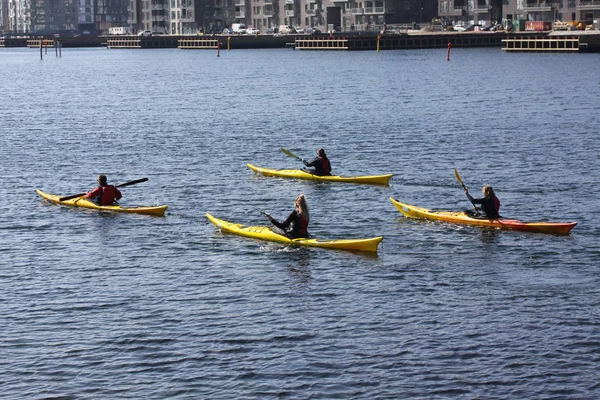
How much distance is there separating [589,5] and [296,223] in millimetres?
167846

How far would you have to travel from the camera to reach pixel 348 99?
363 feet

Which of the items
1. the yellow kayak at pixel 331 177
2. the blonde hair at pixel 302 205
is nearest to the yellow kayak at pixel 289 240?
the blonde hair at pixel 302 205

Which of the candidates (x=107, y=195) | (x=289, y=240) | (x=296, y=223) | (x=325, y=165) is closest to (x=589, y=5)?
(x=325, y=165)

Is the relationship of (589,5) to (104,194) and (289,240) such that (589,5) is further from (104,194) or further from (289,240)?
(289,240)

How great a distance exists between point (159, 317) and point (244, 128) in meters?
52.8

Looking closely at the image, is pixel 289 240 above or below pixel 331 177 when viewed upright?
below

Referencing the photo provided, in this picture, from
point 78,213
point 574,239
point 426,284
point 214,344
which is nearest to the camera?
point 214,344

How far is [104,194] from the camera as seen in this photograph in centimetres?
4519

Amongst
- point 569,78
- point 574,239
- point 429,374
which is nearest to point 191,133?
point 574,239

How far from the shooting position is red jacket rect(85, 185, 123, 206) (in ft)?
148

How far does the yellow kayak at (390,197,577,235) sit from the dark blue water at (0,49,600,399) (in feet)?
1.51

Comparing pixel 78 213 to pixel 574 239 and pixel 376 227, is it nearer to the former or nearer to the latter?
pixel 376 227

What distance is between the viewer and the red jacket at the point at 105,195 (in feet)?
148

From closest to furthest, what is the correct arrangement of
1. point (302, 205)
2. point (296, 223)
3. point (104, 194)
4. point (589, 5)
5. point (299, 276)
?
point (299, 276)
point (302, 205)
point (296, 223)
point (104, 194)
point (589, 5)
